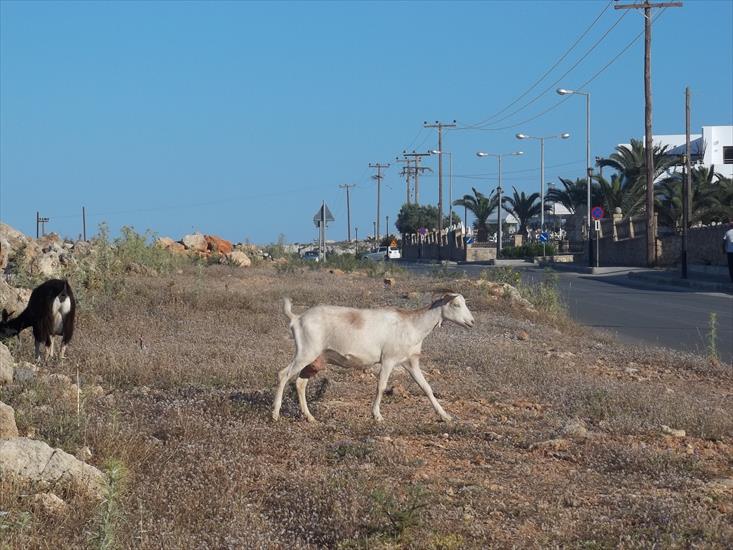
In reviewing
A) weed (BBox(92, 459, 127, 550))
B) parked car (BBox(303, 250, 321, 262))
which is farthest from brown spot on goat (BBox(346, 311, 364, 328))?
parked car (BBox(303, 250, 321, 262))

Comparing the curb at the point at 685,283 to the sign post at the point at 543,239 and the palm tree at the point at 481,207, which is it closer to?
the sign post at the point at 543,239

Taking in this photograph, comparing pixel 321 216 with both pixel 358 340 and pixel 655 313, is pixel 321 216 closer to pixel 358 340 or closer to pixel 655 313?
pixel 655 313

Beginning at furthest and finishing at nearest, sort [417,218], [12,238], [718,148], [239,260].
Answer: [417,218] < [718,148] < [239,260] < [12,238]

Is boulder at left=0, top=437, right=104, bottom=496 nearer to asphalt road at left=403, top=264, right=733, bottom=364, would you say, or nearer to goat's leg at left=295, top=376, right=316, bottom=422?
goat's leg at left=295, top=376, right=316, bottom=422

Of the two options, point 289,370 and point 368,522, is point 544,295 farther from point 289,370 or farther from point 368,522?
point 368,522

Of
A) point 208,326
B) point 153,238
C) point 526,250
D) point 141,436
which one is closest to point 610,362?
point 208,326

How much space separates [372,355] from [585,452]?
6.64 ft

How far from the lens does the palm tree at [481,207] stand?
9894cm

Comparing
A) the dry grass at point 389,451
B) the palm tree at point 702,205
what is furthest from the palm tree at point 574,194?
the dry grass at point 389,451

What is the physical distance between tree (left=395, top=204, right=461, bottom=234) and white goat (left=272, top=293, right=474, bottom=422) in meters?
106

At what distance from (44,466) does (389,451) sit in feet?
7.47

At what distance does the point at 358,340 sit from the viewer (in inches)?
340

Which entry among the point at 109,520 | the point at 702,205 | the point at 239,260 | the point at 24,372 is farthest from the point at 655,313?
the point at 702,205

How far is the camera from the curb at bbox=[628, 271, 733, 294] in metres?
32.8
